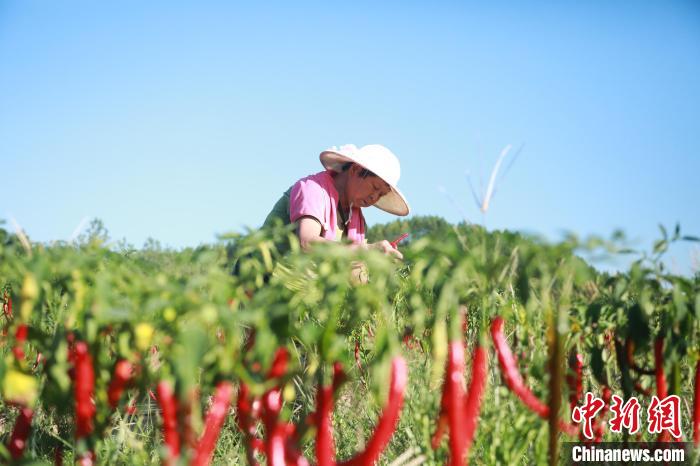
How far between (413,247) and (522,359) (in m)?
0.50

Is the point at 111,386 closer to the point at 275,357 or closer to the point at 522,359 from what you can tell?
the point at 275,357

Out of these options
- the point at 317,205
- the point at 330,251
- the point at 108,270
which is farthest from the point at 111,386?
the point at 317,205

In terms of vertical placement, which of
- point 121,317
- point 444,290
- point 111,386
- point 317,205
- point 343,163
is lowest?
point 111,386

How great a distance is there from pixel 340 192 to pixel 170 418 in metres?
2.17

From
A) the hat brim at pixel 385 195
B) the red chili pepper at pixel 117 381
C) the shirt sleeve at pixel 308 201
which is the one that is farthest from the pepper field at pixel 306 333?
the hat brim at pixel 385 195

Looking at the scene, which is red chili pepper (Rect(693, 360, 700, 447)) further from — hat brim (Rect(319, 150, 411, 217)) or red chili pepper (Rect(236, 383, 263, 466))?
hat brim (Rect(319, 150, 411, 217))

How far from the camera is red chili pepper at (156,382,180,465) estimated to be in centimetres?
131

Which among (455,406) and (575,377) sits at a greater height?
(575,377)

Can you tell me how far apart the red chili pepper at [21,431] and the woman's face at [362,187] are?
203 cm

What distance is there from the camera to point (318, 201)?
2.99 m

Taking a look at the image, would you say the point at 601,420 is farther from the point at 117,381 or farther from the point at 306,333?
the point at 117,381

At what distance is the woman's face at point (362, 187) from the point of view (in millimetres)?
3354

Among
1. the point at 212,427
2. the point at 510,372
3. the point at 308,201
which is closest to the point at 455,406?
the point at 510,372

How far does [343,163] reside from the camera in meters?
3.41
